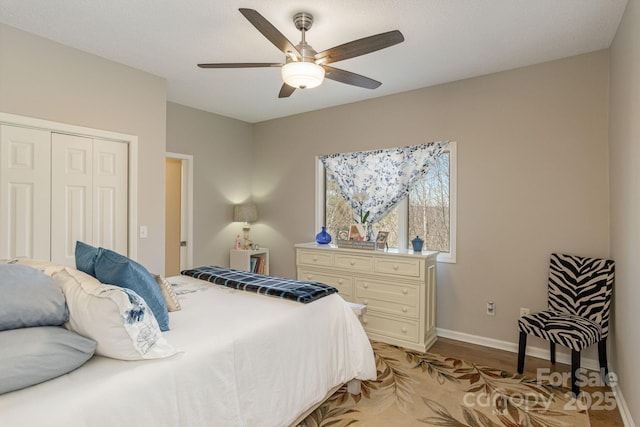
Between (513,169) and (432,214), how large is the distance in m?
0.90

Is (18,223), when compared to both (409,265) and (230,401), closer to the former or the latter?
(230,401)

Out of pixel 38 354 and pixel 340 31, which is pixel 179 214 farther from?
pixel 38 354

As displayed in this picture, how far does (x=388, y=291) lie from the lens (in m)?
3.50

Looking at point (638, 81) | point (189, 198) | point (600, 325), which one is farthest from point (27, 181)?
point (600, 325)

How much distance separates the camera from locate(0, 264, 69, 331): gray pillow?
1.24m

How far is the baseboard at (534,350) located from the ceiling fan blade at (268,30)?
117 inches

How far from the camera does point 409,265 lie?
3.36m

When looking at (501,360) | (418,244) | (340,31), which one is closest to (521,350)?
(501,360)

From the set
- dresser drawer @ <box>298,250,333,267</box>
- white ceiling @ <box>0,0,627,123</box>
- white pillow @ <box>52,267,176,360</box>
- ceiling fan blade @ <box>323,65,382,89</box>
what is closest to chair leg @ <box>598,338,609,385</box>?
white ceiling @ <box>0,0,627,123</box>

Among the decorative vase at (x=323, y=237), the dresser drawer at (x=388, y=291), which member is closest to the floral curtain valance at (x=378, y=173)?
the decorative vase at (x=323, y=237)

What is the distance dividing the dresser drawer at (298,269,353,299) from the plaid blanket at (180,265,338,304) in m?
1.32

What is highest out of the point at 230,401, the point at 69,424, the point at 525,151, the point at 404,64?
the point at 404,64

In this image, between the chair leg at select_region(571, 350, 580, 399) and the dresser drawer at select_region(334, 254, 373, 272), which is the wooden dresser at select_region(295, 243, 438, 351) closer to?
the dresser drawer at select_region(334, 254, 373, 272)

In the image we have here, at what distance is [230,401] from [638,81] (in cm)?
268
